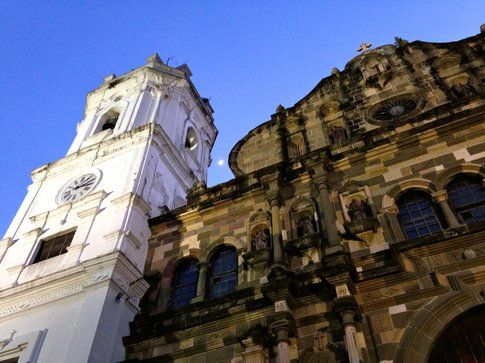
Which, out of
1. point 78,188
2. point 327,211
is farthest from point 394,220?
point 78,188

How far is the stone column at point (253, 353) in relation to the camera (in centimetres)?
1075

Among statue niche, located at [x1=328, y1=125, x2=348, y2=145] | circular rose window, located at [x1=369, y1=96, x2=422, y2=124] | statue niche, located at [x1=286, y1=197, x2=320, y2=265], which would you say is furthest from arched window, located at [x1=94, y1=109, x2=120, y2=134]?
statue niche, located at [x1=286, y1=197, x2=320, y2=265]

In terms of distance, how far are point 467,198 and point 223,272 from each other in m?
6.61

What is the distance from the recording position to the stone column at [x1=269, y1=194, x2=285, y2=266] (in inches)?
504

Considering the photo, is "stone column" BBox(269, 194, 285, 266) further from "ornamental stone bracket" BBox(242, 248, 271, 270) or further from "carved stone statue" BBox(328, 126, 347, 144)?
"carved stone statue" BBox(328, 126, 347, 144)

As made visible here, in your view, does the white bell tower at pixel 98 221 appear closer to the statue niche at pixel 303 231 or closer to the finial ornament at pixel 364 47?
the statue niche at pixel 303 231

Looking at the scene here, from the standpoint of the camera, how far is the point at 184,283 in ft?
48.5

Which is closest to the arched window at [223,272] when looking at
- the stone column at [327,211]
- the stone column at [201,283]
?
the stone column at [201,283]

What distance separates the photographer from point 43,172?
2183 centimetres

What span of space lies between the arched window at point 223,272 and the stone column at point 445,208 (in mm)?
5580

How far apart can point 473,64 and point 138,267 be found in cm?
1262

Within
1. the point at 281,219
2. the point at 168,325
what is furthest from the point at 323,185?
the point at 168,325

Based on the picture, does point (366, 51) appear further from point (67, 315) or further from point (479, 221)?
point (67, 315)

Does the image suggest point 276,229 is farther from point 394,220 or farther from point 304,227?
point 394,220
